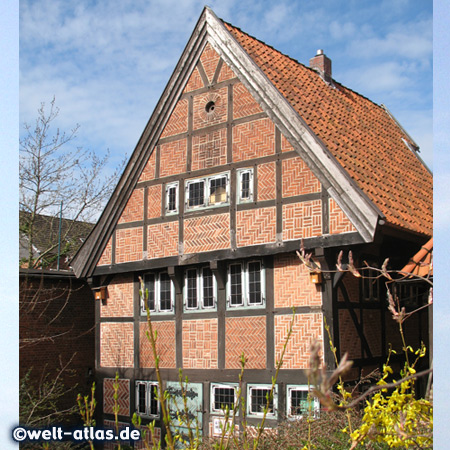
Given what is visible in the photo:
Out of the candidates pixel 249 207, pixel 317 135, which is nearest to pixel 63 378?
pixel 249 207

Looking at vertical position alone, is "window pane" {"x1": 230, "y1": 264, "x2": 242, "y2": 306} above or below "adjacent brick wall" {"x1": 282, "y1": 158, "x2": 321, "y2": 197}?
below

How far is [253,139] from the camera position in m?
12.1

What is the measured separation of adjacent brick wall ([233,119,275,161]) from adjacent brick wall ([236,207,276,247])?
116 centimetres

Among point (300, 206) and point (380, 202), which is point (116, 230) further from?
point (380, 202)

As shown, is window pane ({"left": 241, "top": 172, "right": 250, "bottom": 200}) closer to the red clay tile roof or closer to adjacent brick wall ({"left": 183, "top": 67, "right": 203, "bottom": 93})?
the red clay tile roof

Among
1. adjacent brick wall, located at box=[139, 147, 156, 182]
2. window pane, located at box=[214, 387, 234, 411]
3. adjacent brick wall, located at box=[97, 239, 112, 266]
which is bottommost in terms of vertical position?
window pane, located at box=[214, 387, 234, 411]

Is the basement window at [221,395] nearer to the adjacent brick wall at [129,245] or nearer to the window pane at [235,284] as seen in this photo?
the window pane at [235,284]

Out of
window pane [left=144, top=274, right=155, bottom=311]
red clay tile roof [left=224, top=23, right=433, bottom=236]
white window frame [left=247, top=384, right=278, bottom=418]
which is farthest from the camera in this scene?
window pane [left=144, top=274, right=155, bottom=311]

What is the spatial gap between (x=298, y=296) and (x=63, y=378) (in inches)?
278

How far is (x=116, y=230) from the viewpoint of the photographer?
46.7 feet

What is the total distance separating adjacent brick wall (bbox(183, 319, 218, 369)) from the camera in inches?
485

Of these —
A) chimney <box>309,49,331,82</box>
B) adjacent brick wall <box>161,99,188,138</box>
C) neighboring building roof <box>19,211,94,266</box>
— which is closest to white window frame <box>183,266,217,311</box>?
adjacent brick wall <box>161,99,188,138</box>

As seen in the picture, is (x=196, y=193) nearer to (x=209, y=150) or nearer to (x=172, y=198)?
(x=172, y=198)

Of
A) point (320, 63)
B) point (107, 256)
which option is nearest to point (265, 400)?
point (107, 256)
